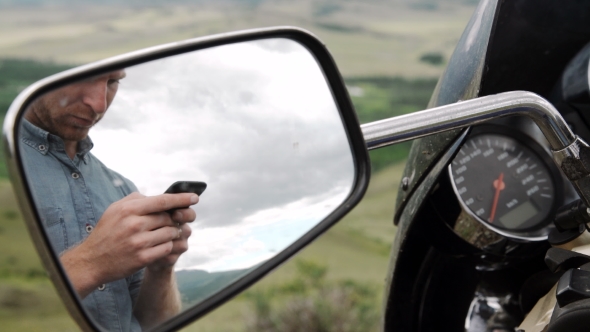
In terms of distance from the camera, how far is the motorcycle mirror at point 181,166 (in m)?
0.81

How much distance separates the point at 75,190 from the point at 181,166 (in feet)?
0.44

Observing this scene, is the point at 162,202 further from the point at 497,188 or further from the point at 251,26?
the point at 251,26

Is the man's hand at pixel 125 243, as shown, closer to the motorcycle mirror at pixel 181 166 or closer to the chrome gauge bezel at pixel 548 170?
the motorcycle mirror at pixel 181 166

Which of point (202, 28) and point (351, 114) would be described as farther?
point (202, 28)

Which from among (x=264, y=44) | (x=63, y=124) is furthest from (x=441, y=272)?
(x=63, y=124)

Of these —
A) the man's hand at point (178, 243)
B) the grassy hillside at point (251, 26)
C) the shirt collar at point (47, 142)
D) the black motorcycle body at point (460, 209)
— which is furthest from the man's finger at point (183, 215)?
the grassy hillside at point (251, 26)

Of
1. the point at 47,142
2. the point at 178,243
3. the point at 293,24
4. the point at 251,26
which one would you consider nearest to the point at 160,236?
the point at 178,243

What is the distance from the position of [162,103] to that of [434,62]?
8.54m

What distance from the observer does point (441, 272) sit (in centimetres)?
141

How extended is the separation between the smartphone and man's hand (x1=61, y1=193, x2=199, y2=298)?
0.04ft

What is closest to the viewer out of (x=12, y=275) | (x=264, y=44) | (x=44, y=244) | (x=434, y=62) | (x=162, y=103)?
(x=44, y=244)

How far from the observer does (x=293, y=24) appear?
4918 millimetres

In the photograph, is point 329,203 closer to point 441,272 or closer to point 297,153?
point 297,153

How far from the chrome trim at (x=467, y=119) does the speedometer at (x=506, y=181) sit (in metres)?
0.39
